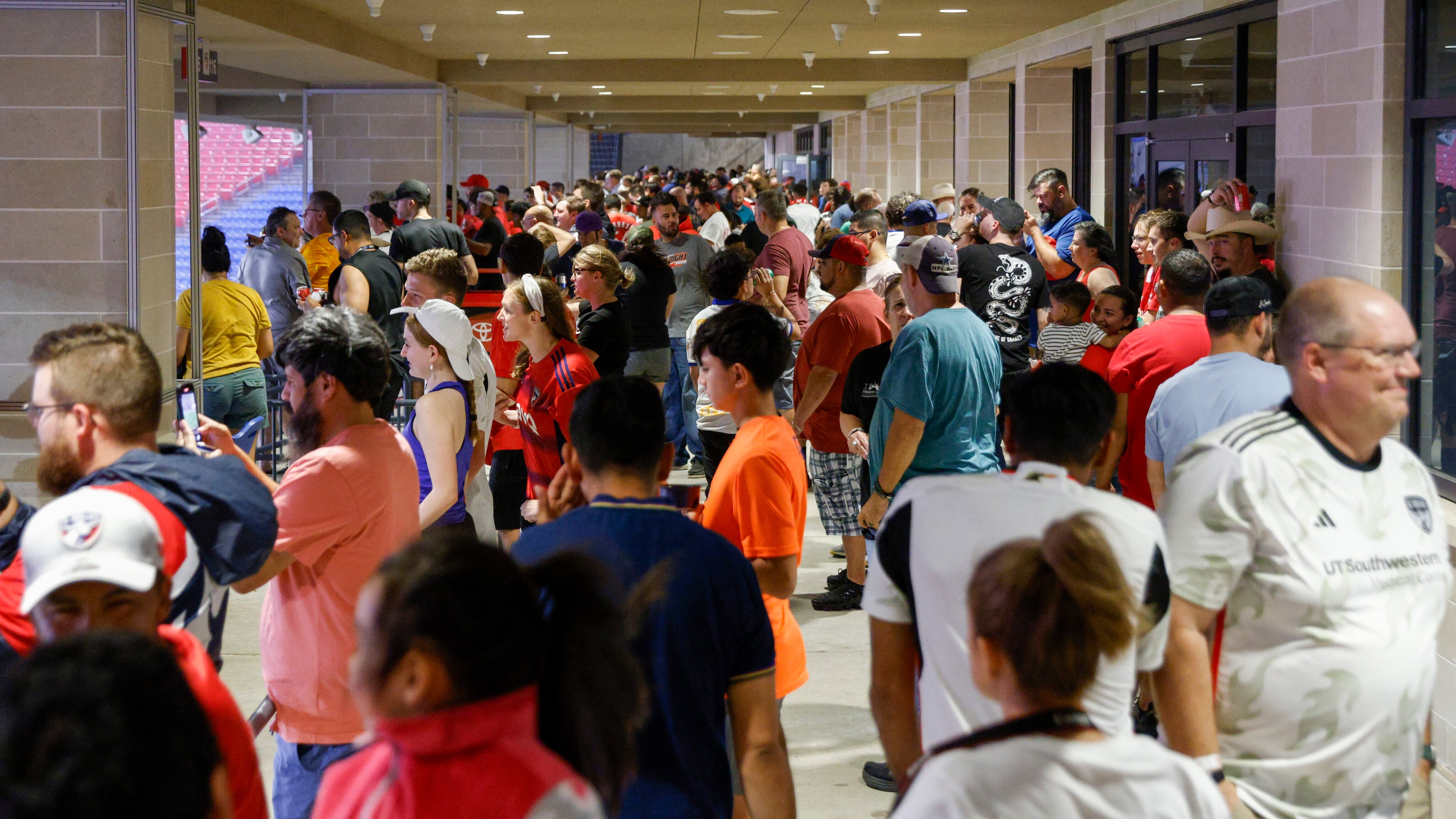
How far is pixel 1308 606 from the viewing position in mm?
2182

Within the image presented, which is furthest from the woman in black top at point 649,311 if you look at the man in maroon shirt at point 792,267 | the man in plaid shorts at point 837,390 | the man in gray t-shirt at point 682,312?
the man in plaid shorts at point 837,390

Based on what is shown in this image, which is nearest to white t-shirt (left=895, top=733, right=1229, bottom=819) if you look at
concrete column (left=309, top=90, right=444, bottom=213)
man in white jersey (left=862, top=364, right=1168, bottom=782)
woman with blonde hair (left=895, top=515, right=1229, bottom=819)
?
woman with blonde hair (left=895, top=515, right=1229, bottom=819)

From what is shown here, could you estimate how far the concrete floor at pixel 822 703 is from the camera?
424cm

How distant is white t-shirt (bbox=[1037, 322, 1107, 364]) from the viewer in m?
5.84

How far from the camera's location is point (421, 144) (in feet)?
46.8

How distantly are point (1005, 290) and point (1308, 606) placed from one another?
15.3ft

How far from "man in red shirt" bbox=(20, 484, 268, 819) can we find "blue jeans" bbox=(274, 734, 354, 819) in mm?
885

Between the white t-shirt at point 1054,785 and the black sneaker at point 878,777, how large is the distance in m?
2.75

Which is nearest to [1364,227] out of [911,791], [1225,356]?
[1225,356]

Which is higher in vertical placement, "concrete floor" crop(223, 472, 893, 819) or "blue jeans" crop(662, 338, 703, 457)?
"blue jeans" crop(662, 338, 703, 457)

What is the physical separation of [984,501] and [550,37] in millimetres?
10974

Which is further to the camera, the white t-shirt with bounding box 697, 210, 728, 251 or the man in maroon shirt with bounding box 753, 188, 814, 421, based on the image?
the white t-shirt with bounding box 697, 210, 728, 251

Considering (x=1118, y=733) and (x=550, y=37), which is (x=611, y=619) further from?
(x=550, y=37)

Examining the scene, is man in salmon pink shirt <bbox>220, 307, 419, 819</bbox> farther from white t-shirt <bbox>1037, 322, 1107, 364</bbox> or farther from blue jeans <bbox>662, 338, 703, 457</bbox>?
blue jeans <bbox>662, 338, 703, 457</bbox>
